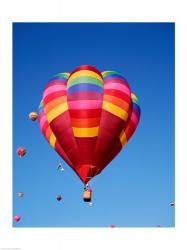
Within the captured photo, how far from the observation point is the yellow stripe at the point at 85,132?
1666 centimetres

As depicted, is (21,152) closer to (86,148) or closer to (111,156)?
(111,156)

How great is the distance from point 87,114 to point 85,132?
1.88 feet

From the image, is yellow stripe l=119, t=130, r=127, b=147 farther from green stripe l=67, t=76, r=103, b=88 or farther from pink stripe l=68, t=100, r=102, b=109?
green stripe l=67, t=76, r=103, b=88

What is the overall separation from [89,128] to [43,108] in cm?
205

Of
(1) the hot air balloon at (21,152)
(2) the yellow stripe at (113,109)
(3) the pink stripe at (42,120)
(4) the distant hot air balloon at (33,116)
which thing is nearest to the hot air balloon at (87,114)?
(2) the yellow stripe at (113,109)

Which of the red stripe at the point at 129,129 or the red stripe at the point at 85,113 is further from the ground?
the red stripe at the point at 85,113

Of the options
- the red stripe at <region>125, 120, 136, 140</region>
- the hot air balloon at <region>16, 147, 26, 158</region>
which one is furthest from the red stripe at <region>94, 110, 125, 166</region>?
the hot air balloon at <region>16, 147, 26, 158</region>

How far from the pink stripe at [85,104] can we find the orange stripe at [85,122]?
356 mm

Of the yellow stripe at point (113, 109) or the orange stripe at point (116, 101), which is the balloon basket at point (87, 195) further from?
the orange stripe at point (116, 101)

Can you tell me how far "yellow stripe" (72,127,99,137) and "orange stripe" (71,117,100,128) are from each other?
0.10 m

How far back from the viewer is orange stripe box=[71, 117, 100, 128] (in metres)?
16.5

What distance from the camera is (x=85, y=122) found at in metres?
16.5
